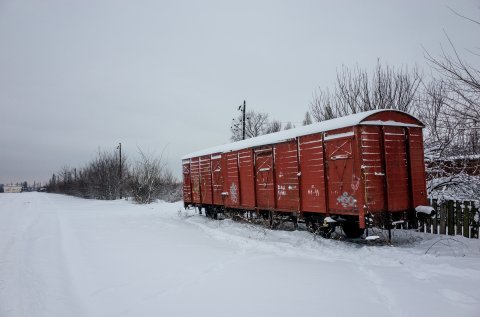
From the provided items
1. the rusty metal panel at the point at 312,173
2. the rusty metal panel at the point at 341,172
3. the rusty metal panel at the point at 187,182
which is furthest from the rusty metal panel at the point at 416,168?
the rusty metal panel at the point at 187,182

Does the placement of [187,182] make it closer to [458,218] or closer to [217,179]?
[217,179]

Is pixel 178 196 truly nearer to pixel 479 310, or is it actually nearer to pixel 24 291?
pixel 24 291

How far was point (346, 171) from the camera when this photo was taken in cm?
808

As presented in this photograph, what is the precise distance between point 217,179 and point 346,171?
7.77 m

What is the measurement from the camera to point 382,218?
25.3ft

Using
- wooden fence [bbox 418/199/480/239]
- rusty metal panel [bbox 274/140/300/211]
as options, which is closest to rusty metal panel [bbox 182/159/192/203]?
rusty metal panel [bbox 274/140/300/211]

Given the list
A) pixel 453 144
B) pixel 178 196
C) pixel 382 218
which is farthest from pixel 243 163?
pixel 178 196

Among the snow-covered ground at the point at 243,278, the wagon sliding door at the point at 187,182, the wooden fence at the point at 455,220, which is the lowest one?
the snow-covered ground at the point at 243,278

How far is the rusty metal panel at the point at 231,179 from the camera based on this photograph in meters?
13.2

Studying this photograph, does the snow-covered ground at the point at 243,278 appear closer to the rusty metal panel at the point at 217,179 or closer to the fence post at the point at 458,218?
the fence post at the point at 458,218

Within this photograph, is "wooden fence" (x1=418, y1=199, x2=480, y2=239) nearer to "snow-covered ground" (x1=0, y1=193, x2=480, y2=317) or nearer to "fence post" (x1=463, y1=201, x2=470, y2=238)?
"fence post" (x1=463, y1=201, x2=470, y2=238)

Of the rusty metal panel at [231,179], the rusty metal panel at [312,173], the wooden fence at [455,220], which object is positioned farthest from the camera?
the rusty metal panel at [231,179]

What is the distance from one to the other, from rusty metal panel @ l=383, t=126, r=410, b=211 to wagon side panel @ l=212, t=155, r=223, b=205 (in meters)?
7.85

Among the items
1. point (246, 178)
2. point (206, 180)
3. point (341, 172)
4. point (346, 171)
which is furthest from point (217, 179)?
point (346, 171)
